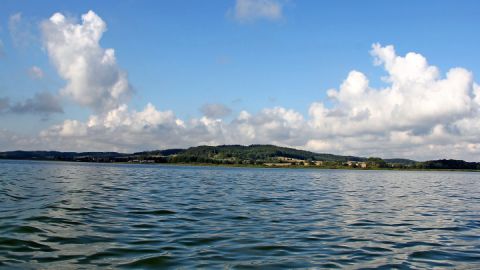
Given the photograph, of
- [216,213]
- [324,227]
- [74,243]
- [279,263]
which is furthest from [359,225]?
[74,243]

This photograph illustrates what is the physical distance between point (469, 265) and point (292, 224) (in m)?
10.0

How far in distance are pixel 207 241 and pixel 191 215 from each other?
8.55 meters

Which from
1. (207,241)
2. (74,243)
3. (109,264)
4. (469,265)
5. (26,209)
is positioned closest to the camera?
(109,264)

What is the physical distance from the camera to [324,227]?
75.5ft

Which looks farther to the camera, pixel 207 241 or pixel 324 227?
pixel 324 227

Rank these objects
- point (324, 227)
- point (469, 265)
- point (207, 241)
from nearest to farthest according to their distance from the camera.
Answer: point (469, 265), point (207, 241), point (324, 227)

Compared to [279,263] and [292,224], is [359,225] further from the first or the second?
[279,263]

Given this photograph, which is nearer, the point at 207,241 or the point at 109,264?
the point at 109,264

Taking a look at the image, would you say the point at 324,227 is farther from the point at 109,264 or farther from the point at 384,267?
the point at 109,264

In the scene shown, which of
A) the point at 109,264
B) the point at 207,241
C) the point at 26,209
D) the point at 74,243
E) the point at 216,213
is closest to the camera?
the point at 109,264

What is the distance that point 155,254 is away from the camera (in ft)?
50.3

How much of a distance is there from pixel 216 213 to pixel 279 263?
13518 mm

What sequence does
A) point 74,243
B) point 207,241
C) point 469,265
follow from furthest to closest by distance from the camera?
point 207,241 < point 74,243 < point 469,265

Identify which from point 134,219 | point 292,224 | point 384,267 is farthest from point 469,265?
point 134,219
